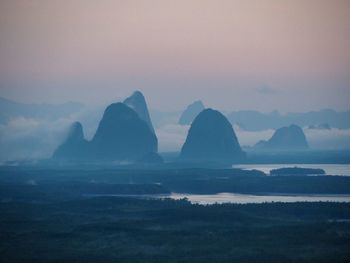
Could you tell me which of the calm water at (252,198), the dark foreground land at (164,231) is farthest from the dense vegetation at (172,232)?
the calm water at (252,198)

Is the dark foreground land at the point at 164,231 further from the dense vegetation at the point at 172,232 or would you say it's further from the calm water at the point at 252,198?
the calm water at the point at 252,198

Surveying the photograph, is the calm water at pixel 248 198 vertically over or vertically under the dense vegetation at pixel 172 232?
over

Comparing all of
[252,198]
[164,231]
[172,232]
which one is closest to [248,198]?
[252,198]

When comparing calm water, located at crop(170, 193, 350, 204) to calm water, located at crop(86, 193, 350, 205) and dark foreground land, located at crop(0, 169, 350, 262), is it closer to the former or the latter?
calm water, located at crop(86, 193, 350, 205)

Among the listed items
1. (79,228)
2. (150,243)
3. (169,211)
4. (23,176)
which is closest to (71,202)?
(169,211)

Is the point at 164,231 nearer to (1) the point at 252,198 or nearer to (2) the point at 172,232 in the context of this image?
(2) the point at 172,232

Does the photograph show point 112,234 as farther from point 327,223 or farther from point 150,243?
point 327,223

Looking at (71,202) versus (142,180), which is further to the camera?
(142,180)

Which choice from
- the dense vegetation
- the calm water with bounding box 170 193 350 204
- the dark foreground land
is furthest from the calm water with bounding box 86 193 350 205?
the dense vegetation
